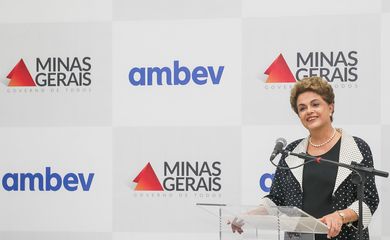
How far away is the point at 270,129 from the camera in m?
3.19

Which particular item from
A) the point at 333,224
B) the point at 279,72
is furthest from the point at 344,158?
the point at 279,72

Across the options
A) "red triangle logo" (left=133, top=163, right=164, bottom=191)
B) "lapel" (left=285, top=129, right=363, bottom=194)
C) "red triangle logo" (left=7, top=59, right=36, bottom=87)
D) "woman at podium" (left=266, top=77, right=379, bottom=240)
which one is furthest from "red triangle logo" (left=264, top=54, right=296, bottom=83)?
"red triangle logo" (left=7, top=59, right=36, bottom=87)

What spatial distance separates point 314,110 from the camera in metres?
2.43

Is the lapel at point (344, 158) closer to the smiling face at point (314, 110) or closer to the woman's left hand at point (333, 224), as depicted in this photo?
the smiling face at point (314, 110)

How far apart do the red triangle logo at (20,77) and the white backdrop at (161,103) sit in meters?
0.01

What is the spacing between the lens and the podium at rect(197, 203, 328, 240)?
75.9 inches

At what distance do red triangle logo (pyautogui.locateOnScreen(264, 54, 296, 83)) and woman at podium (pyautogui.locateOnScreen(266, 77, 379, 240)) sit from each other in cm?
69

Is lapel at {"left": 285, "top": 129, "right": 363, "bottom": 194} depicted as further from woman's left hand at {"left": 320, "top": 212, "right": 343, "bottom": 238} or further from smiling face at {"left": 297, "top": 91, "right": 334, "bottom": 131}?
woman's left hand at {"left": 320, "top": 212, "right": 343, "bottom": 238}

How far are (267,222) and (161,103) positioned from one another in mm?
1472

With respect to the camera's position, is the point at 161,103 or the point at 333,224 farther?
the point at 161,103

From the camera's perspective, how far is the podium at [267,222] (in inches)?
75.9

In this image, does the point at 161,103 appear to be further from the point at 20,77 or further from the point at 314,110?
the point at 314,110

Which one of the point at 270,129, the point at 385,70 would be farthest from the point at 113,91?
the point at 385,70

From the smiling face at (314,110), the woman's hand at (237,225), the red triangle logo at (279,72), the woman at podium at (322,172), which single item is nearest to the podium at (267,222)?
the woman's hand at (237,225)
